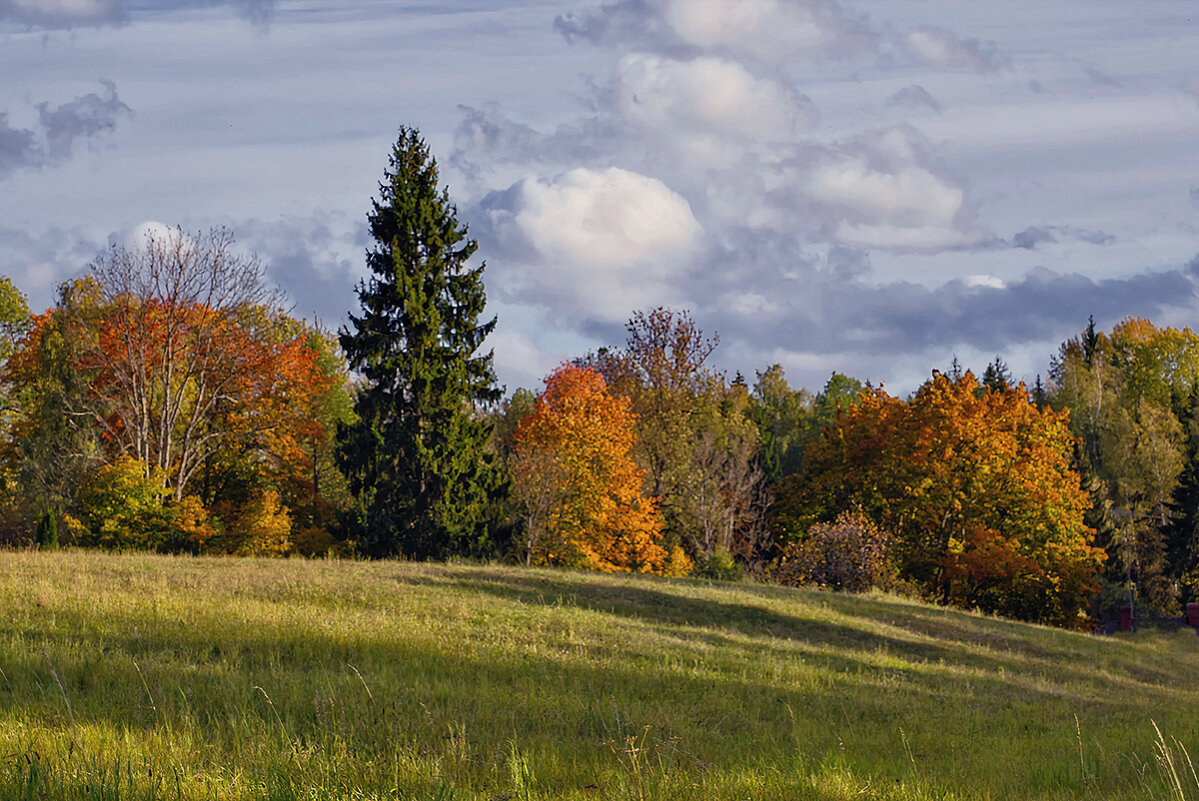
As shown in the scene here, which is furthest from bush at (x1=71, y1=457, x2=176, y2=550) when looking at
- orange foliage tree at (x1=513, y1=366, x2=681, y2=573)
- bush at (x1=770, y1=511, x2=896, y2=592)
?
bush at (x1=770, y1=511, x2=896, y2=592)

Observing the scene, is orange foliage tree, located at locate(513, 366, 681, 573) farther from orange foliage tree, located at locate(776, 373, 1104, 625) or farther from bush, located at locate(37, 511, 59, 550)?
bush, located at locate(37, 511, 59, 550)

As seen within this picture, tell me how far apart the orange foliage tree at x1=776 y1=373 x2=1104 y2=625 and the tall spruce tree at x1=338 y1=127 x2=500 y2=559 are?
1954 cm

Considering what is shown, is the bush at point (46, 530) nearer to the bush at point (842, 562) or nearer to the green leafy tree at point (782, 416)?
the bush at point (842, 562)

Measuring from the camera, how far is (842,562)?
131ft

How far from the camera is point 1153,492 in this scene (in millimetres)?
73750

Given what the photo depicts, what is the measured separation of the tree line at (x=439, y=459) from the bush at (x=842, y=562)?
0.32 feet

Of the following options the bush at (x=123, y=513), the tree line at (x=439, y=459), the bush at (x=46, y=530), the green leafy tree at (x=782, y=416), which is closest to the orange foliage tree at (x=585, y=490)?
the tree line at (x=439, y=459)

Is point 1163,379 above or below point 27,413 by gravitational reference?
above

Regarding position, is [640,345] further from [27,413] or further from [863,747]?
[863,747]

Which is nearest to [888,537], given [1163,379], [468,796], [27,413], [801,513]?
[801,513]

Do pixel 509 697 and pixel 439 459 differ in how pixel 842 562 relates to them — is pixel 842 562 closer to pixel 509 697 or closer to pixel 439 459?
pixel 439 459

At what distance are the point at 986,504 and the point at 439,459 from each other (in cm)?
2459

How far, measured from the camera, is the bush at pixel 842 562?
130 ft

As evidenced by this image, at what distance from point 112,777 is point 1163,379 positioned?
3876 inches
